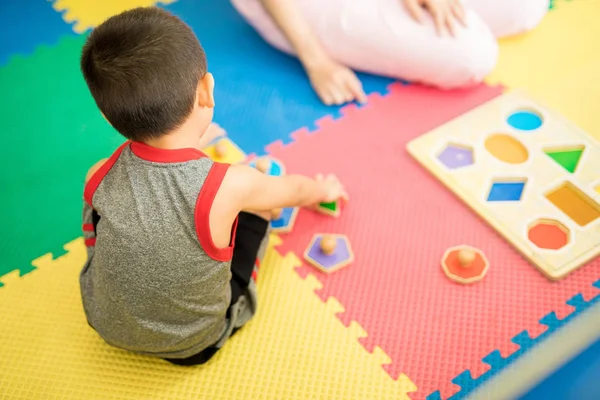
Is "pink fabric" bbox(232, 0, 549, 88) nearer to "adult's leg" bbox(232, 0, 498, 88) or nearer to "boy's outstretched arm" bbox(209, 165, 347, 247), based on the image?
"adult's leg" bbox(232, 0, 498, 88)

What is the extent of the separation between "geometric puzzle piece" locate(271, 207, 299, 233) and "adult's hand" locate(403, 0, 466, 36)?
1.71ft

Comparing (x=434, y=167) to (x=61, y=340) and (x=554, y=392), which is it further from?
(x=61, y=340)

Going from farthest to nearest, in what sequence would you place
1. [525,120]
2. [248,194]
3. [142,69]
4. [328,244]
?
[525,120] → [328,244] → [248,194] → [142,69]

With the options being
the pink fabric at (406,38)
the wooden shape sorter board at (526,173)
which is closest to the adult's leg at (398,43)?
the pink fabric at (406,38)

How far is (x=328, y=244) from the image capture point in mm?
1032

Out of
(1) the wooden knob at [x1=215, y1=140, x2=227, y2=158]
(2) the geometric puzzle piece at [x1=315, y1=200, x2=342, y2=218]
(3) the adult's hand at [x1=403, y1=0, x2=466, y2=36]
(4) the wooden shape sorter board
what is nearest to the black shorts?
(2) the geometric puzzle piece at [x1=315, y1=200, x2=342, y2=218]

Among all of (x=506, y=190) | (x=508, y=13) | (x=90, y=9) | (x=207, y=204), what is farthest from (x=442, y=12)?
(x=90, y=9)

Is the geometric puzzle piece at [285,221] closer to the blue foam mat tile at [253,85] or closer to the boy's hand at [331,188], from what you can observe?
the boy's hand at [331,188]

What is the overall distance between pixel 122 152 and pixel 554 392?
2.00ft

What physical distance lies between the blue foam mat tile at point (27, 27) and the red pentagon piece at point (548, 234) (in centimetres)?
120

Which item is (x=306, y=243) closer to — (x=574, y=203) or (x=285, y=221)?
(x=285, y=221)

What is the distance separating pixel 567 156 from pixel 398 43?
42 centimetres

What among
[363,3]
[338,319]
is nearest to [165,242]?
[338,319]

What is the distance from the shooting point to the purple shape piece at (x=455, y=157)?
1.19 metres
